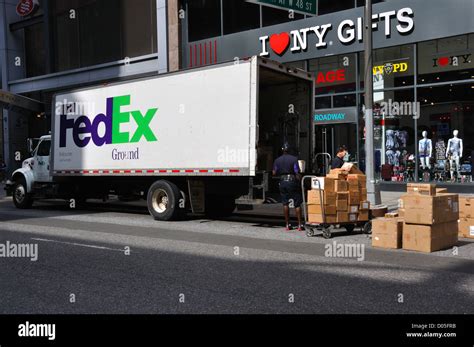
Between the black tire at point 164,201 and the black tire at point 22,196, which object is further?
the black tire at point 22,196

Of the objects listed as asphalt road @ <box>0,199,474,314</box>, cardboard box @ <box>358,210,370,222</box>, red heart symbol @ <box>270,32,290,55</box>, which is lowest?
asphalt road @ <box>0,199,474,314</box>

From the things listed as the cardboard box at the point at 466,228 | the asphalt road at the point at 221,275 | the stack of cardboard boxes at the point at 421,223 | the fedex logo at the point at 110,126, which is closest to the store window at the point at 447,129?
the cardboard box at the point at 466,228

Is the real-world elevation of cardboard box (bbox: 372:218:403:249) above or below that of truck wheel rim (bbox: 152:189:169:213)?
below

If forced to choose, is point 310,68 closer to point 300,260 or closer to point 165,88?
point 165,88

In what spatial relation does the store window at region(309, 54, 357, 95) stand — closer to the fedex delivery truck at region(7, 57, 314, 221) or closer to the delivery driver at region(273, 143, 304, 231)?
the fedex delivery truck at region(7, 57, 314, 221)

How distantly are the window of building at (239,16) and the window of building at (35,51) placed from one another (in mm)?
14941

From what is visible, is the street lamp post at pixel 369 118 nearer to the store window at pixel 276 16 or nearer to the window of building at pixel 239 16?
the store window at pixel 276 16

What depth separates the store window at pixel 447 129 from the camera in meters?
16.7

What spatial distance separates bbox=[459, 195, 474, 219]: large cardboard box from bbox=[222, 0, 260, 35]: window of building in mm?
13646

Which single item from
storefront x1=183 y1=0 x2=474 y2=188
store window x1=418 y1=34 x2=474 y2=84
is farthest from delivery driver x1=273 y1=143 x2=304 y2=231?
store window x1=418 y1=34 x2=474 y2=84

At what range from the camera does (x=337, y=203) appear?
34.8 feet

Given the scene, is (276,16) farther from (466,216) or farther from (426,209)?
(426,209)

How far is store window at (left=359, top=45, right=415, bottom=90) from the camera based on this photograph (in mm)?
17844

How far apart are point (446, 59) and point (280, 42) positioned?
655 cm
